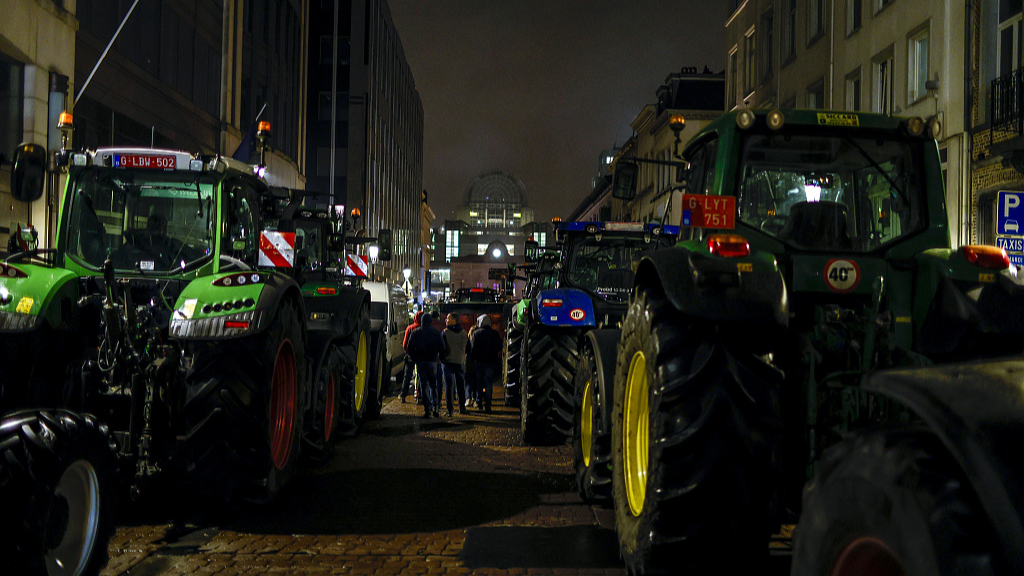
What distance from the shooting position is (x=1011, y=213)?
9875 mm

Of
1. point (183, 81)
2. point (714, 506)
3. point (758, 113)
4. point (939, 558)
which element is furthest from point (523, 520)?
point (183, 81)

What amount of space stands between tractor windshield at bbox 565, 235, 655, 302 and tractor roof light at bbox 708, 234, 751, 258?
251 inches

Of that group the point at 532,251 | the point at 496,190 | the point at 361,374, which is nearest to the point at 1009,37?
the point at 532,251

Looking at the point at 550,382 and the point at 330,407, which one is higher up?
the point at 550,382

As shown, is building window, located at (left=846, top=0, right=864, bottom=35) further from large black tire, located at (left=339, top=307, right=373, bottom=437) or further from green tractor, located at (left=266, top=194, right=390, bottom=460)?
large black tire, located at (left=339, top=307, right=373, bottom=437)

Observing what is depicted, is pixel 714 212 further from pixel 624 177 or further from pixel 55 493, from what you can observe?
pixel 55 493

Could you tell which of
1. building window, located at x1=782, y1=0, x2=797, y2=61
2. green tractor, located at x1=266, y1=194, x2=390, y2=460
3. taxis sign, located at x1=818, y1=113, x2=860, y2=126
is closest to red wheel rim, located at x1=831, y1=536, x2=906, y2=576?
taxis sign, located at x1=818, y1=113, x2=860, y2=126

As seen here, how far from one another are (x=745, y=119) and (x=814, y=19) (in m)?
23.4

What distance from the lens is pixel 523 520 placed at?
259 inches

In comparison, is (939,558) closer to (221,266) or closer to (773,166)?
(773,166)

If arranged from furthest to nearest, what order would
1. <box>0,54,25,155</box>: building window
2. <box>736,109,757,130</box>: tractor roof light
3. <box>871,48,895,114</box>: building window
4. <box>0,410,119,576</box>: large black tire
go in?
<box>871,48,895,114</box>: building window, <box>0,54,25,155</box>: building window, <box>736,109,757,130</box>: tractor roof light, <box>0,410,119,576</box>: large black tire

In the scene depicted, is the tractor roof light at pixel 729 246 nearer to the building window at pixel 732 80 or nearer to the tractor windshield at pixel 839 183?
the tractor windshield at pixel 839 183

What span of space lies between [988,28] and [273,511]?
1590cm

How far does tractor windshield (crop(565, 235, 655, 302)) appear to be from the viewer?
34.5 feet
